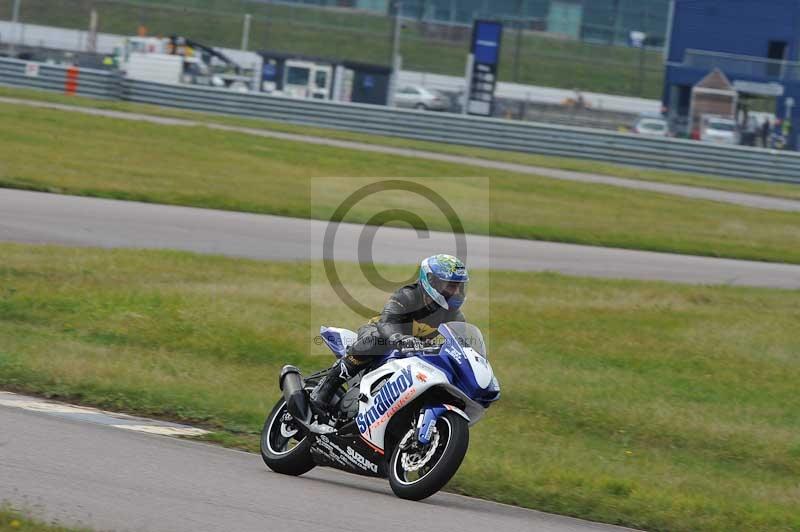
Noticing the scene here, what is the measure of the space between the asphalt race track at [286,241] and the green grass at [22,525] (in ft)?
35.2

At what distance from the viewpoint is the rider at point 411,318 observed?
24.2 ft

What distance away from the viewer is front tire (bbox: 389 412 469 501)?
6.91 metres

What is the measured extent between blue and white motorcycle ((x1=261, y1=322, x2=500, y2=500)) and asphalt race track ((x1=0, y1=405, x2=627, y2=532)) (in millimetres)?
174

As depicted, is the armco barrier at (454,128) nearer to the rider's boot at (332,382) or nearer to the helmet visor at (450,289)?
the rider's boot at (332,382)

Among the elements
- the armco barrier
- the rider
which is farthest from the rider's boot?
the armco barrier

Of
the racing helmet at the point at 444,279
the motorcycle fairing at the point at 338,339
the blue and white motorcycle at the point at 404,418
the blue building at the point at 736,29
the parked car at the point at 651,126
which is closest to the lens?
the blue and white motorcycle at the point at 404,418

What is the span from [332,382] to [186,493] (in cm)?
168

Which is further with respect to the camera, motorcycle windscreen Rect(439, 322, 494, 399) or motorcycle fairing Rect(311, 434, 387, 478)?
motorcycle fairing Rect(311, 434, 387, 478)

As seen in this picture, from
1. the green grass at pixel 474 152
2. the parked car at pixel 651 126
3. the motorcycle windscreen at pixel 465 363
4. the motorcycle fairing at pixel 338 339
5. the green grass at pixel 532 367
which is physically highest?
the parked car at pixel 651 126

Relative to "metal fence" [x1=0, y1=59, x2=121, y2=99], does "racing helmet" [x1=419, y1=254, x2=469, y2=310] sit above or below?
below

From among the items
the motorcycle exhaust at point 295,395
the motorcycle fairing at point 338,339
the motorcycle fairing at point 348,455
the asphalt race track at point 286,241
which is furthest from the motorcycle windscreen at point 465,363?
the asphalt race track at point 286,241

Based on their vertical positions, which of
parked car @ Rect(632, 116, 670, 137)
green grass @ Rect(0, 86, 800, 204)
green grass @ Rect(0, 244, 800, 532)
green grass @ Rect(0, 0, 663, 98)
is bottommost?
green grass @ Rect(0, 244, 800, 532)

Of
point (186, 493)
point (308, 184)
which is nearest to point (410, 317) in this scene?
point (186, 493)

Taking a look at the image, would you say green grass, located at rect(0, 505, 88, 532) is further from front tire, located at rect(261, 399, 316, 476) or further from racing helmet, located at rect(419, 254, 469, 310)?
racing helmet, located at rect(419, 254, 469, 310)
